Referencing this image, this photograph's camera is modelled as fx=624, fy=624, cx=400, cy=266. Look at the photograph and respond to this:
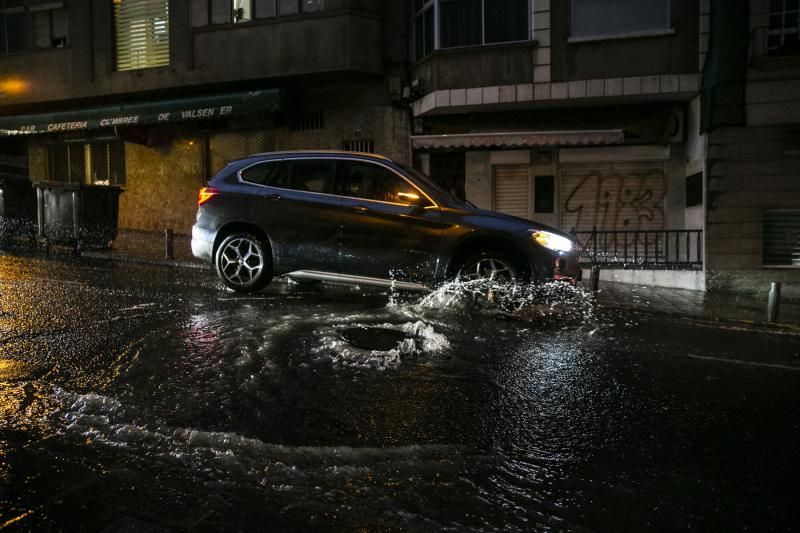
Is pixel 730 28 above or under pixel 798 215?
above

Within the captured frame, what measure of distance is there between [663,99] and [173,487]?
1445 centimetres

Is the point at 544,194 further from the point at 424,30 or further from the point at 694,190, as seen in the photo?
the point at 424,30

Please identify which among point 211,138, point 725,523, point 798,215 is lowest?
point 725,523

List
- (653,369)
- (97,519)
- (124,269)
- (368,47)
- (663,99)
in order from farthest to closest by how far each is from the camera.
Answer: (368,47) < (663,99) < (124,269) < (653,369) < (97,519)

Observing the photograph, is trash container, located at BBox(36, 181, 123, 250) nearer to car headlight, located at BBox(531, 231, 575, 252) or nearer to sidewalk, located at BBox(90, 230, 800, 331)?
sidewalk, located at BBox(90, 230, 800, 331)

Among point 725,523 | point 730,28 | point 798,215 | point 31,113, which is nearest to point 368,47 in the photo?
point 730,28

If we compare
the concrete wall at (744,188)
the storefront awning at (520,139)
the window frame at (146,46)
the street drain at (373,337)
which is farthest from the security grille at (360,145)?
the street drain at (373,337)

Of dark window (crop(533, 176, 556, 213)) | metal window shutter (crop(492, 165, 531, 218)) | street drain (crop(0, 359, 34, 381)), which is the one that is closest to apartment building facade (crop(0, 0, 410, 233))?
metal window shutter (crop(492, 165, 531, 218))

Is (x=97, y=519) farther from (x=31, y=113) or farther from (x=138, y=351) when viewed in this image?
(x=31, y=113)

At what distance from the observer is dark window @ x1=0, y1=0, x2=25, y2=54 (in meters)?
21.6

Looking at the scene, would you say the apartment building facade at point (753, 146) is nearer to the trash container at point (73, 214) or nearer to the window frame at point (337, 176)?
the window frame at point (337, 176)

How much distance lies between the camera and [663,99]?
1441cm

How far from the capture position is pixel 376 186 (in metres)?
7.63

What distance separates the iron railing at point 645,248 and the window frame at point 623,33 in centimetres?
438
